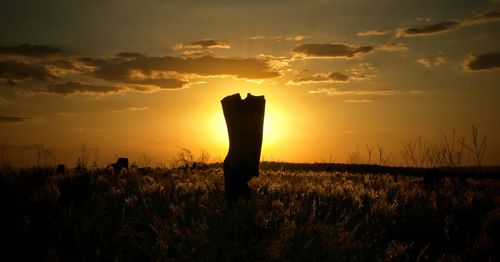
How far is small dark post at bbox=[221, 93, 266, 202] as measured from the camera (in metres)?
9.45

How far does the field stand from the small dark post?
1.26ft

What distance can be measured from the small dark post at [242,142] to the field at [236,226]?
0.38m

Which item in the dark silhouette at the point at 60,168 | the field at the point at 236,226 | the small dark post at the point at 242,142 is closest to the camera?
the field at the point at 236,226

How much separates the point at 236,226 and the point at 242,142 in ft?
9.43

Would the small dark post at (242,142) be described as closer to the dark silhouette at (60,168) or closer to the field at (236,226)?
the field at (236,226)

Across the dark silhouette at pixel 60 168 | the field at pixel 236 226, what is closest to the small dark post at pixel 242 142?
the field at pixel 236 226

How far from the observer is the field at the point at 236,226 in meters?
6.05

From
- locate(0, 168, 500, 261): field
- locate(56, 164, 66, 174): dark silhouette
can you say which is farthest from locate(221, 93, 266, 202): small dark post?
locate(56, 164, 66, 174): dark silhouette

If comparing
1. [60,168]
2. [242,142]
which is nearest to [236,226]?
[242,142]

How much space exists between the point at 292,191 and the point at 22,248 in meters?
5.92

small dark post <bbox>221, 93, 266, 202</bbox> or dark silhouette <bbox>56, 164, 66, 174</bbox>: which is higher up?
small dark post <bbox>221, 93, 266, 202</bbox>

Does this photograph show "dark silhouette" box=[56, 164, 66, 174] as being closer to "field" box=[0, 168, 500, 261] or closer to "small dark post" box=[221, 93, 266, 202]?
"field" box=[0, 168, 500, 261]

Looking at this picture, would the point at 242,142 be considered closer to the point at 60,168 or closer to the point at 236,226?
the point at 236,226

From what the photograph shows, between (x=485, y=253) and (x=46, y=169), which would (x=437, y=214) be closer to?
(x=485, y=253)
